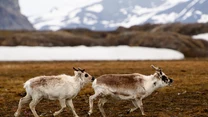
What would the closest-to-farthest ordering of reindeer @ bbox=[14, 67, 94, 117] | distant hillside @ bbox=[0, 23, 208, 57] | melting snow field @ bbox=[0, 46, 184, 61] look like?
1. reindeer @ bbox=[14, 67, 94, 117]
2. melting snow field @ bbox=[0, 46, 184, 61]
3. distant hillside @ bbox=[0, 23, 208, 57]

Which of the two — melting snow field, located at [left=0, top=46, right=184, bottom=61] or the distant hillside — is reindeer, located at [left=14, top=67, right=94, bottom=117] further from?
the distant hillside

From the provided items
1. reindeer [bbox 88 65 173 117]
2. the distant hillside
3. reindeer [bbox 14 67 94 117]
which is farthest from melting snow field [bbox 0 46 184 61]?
reindeer [bbox 14 67 94 117]

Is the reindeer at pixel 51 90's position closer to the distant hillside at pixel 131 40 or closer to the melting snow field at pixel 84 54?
the melting snow field at pixel 84 54

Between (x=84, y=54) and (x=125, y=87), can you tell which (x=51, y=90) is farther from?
(x=84, y=54)

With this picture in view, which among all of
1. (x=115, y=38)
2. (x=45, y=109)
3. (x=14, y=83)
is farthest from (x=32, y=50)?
(x=45, y=109)

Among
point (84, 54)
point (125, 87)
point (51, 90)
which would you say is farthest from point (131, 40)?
point (51, 90)

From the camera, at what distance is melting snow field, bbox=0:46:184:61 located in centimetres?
9494

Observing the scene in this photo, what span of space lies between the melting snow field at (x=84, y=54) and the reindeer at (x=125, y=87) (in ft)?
241

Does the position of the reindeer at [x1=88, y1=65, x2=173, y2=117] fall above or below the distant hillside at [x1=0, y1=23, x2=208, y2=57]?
below

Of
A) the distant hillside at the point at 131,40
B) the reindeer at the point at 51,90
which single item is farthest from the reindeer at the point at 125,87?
the distant hillside at the point at 131,40

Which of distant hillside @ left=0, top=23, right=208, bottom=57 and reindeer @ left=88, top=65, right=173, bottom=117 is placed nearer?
reindeer @ left=88, top=65, right=173, bottom=117

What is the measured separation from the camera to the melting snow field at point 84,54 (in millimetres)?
94938

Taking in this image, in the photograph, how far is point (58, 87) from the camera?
62.7 feet

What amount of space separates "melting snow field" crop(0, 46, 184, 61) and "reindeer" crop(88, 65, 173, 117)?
241 ft
